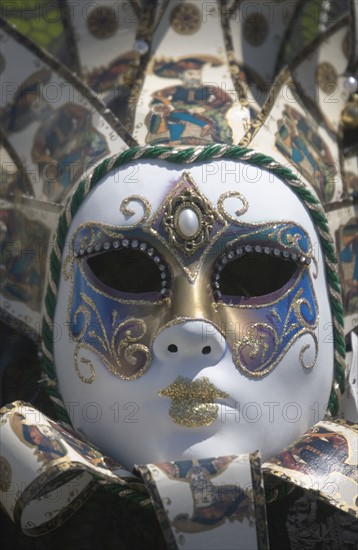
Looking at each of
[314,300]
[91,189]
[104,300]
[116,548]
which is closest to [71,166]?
[91,189]

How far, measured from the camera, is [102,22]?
5.74m

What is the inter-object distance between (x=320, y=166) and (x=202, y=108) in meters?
0.51

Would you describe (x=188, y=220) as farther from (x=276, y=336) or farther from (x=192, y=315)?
(x=276, y=336)

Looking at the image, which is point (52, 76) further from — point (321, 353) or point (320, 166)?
point (321, 353)

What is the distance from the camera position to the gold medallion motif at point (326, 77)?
5.80 metres

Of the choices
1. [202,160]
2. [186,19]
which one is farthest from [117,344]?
[186,19]

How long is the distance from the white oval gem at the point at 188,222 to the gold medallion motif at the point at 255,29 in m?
1.07

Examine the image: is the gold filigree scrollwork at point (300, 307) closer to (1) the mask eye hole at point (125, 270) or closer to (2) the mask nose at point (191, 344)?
(2) the mask nose at point (191, 344)

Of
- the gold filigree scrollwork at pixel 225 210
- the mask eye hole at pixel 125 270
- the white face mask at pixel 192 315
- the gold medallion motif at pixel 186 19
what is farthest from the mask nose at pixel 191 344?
the gold medallion motif at pixel 186 19

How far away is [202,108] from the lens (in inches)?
213

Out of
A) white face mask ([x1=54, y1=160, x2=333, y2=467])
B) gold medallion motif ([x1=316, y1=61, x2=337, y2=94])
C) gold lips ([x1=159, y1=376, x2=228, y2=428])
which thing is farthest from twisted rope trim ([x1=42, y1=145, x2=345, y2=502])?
gold medallion motif ([x1=316, y1=61, x2=337, y2=94])

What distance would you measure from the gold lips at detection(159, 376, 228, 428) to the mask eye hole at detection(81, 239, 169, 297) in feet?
1.23

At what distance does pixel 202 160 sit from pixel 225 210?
0.69ft

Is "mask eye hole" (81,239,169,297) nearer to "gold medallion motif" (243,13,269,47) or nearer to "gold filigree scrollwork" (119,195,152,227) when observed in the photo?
"gold filigree scrollwork" (119,195,152,227)
